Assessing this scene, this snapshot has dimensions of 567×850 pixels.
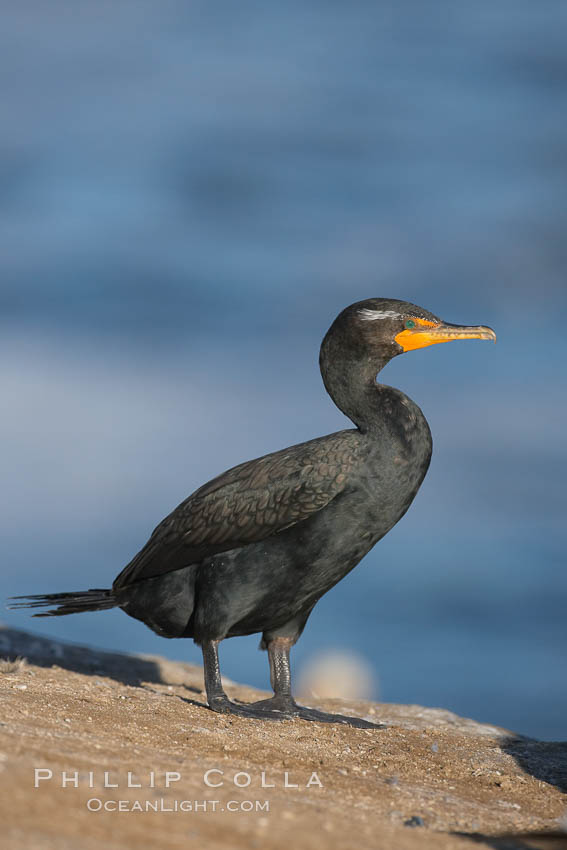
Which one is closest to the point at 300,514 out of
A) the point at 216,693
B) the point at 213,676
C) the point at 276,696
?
the point at 213,676

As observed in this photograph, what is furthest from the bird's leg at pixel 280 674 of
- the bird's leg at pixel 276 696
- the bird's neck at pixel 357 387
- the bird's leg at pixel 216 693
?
the bird's neck at pixel 357 387

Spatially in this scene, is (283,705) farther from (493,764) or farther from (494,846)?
(494,846)

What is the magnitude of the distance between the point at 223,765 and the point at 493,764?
2.65 metres

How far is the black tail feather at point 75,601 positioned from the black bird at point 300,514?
2.05 feet

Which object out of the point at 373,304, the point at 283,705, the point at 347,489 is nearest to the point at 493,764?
the point at 283,705

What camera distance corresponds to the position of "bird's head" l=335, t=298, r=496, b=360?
304 inches

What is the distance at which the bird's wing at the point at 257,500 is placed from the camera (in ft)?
24.1

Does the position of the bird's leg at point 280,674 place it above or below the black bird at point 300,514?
→ below

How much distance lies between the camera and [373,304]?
7.77m

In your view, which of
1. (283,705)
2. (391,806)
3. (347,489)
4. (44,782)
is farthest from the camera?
(283,705)

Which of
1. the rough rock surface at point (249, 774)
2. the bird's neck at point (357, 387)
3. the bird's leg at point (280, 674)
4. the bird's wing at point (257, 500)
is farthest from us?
the bird's leg at point (280, 674)

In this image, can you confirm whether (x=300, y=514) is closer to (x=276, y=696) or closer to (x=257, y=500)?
(x=257, y=500)

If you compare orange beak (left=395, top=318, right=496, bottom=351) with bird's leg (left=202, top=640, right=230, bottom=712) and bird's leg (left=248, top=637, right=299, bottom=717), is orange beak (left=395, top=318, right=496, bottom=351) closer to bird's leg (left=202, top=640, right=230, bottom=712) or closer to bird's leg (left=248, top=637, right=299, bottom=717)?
bird's leg (left=248, top=637, right=299, bottom=717)

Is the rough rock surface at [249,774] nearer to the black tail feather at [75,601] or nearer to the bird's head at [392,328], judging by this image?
the black tail feather at [75,601]
